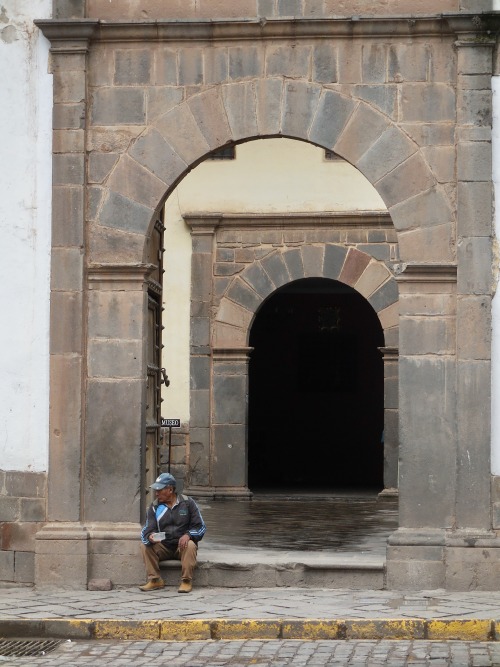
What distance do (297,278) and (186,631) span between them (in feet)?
30.0

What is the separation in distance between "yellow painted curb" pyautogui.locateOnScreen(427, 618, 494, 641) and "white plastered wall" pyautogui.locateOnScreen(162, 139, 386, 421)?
363 inches

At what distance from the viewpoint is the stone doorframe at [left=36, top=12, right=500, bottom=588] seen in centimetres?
1047

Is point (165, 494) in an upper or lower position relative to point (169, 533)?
upper

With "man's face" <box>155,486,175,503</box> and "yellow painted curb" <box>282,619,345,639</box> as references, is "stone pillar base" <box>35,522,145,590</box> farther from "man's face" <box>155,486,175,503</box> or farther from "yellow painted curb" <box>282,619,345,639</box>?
"yellow painted curb" <box>282,619,345,639</box>

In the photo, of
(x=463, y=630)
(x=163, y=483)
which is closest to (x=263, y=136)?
(x=163, y=483)

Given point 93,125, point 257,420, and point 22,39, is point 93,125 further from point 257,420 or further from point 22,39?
point 257,420

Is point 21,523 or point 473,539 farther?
point 21,523

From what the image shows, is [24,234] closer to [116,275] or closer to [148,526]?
[116,275]

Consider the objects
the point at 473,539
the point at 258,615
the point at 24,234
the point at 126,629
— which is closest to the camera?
the point at 126,629

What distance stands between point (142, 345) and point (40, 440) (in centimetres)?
103

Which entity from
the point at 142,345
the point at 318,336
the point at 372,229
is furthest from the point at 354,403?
the point at 142,345

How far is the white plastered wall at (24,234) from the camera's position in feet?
35.5

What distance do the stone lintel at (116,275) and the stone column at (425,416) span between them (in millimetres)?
1908

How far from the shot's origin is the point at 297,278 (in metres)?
17.8
